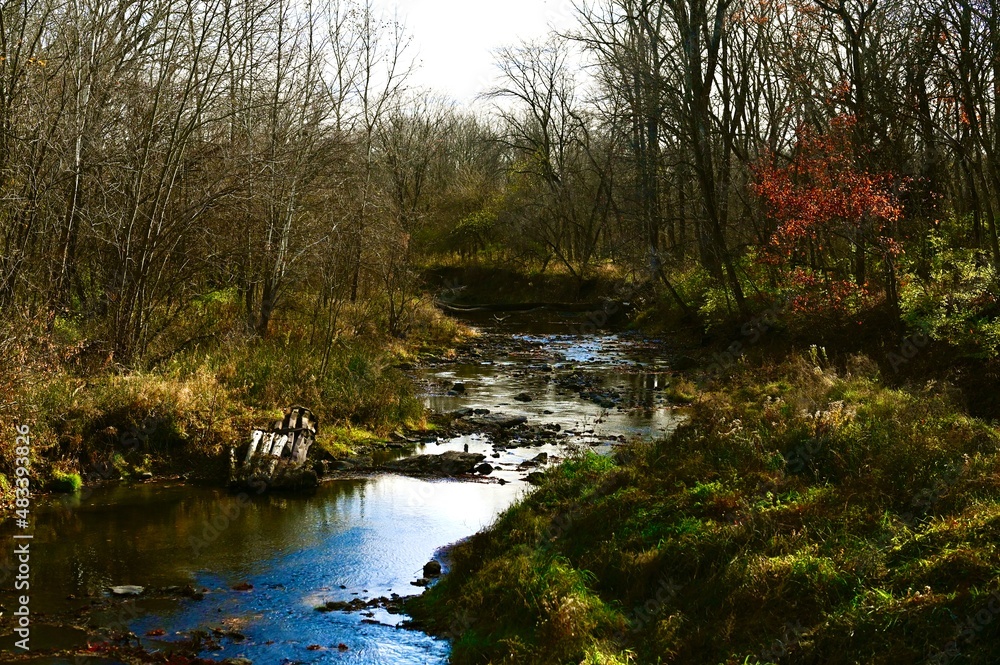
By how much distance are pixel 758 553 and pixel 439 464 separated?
6655mm

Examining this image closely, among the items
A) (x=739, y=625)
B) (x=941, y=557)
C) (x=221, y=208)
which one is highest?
(x=221, y=208)

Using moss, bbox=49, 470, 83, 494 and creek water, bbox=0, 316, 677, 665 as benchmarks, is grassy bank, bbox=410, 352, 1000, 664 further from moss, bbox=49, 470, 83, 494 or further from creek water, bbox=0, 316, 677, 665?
moss, bbox=49, 470, 83, 494

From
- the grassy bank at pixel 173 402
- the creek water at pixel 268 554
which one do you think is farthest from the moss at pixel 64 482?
the creek water at pixel 268 554

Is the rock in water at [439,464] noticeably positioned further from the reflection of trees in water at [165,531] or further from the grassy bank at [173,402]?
the grassy bank at [173,402]

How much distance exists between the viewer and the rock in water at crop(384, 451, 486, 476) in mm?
12227

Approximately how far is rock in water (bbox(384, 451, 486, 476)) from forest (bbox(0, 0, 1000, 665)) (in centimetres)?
106

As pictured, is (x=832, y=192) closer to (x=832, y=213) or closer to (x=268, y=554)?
(x=832, y=213)

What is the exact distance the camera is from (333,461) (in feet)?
41.5

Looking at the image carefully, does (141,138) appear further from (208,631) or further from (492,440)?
(208,631)

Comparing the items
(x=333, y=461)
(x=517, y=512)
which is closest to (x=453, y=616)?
(x=517, y=512)

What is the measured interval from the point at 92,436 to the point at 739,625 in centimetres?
883

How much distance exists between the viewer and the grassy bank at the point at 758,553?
209 inches

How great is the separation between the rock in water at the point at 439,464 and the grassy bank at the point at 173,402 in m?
1.01

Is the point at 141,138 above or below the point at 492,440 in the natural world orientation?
above
